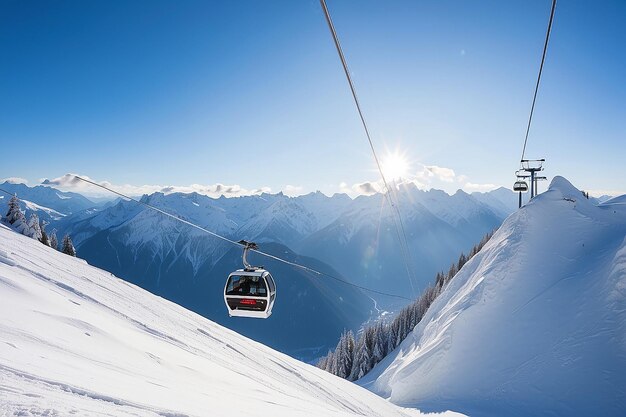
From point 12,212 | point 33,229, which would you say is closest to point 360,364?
point 33,229

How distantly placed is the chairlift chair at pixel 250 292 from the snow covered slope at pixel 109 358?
1.82 metres

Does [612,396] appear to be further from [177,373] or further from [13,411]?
[13,411]

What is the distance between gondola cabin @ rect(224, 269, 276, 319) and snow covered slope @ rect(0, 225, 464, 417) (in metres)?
1.81

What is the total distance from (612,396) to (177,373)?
21088 millimetres

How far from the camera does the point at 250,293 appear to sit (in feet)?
44.5

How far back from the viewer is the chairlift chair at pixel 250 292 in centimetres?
1325

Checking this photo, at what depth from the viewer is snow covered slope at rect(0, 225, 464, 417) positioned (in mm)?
3945

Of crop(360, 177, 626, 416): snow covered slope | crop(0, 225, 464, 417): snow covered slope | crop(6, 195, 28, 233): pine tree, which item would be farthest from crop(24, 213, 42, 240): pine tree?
crop(360, 177, 626, 416): snow covered slope

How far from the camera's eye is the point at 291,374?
1424cm

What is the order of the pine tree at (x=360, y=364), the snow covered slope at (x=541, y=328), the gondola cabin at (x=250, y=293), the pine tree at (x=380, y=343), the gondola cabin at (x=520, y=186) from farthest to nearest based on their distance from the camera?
1. the pine tree at (x=380, y=343)
2. the pine tree at (x=360, y=364)
3. the gondola cabin at (x=520, y=186)
4. the snow covered slope at (x=541, y=328)
5. the gondola cabin at (x=250, y=293)

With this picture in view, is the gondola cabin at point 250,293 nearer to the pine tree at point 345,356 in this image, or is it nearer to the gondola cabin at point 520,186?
the gondola cabin at point 520,186

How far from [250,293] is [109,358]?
7.55 meters

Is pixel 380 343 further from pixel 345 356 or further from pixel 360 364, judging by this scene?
pixel 345 356

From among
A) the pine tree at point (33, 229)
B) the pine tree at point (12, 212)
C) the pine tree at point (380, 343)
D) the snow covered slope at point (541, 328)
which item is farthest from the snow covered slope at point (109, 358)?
the pine tree at point (380, 343)
